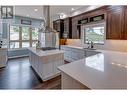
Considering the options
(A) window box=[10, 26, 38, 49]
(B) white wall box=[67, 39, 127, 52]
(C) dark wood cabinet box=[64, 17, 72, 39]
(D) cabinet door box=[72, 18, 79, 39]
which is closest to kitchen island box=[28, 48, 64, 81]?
(B) white wall box=[67, 39, 127, 52]

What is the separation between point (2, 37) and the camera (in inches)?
291

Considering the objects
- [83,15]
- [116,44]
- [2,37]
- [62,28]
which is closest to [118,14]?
[116,44]

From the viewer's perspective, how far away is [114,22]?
415 cm

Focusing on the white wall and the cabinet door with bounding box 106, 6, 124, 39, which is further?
the white wall

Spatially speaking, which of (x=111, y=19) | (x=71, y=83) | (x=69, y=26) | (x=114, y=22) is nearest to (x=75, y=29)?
(x=69, y=26)

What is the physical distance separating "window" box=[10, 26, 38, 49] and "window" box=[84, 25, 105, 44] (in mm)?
4627

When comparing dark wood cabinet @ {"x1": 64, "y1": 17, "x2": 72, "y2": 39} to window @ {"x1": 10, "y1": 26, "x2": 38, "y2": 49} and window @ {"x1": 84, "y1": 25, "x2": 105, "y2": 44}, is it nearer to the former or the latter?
window @ {"x1": 84, "y1": 25, "x2": 105, "y2": 44}

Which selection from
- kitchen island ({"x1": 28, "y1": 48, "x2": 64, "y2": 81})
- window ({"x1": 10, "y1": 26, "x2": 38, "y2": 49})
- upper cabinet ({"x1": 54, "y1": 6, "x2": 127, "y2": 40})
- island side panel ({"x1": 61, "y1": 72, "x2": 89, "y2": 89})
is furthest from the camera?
window ({"x1": 10, "y1": 26, "x2": 38, "y2": 49})

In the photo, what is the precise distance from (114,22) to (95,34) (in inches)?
62.1

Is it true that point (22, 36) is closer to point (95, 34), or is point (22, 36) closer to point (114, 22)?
point (95, 34)

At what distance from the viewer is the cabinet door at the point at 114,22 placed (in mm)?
3937

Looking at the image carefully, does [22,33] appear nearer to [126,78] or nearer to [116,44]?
[116,44]

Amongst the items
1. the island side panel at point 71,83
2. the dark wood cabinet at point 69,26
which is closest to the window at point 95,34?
the dark wood cabinet at point 69,26

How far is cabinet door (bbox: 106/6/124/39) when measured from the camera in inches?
155
